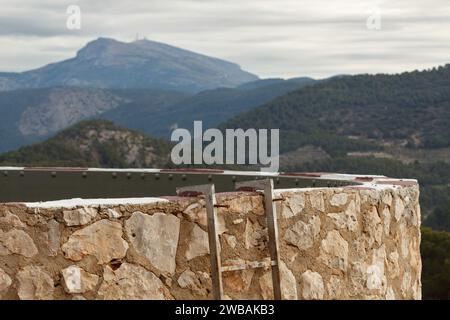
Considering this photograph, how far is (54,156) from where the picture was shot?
69.5 meters

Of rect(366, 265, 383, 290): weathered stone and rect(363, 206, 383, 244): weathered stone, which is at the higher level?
rect(363, 206, 383, 244): weathered stone

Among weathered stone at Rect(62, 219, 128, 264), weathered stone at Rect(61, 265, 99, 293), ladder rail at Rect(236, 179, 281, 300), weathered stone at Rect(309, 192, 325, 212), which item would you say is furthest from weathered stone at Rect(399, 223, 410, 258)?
weathered stone at Rect(61, 265, 99, 293)

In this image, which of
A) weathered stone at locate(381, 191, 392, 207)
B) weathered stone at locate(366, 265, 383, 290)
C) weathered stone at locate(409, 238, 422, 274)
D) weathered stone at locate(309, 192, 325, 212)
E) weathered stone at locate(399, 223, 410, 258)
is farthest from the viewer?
weathered stone at locate(409, 238, 422, 274)

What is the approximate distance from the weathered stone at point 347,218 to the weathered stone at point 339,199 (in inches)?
2.5

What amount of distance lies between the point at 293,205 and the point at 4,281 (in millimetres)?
1988

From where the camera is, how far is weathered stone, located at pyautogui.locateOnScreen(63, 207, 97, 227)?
5629 millimetres

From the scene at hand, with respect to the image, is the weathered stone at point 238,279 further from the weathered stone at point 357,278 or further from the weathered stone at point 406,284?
the weathered stone at point 406,284

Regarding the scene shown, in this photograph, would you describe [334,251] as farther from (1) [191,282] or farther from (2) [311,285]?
(1) [191,282]

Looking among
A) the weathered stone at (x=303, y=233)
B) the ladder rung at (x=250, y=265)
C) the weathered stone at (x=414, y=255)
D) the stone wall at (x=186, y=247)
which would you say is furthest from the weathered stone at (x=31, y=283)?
the weathered stone at (x=414, y=255)

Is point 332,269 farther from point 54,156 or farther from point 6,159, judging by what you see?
point 54,156

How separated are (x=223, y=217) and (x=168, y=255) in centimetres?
45

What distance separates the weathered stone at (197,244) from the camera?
596 centimetres

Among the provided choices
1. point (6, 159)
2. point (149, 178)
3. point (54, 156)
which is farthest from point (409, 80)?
point (149, 178)

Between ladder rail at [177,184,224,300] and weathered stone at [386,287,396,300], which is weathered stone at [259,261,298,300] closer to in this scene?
ladder rail at [177,184,224,300]
